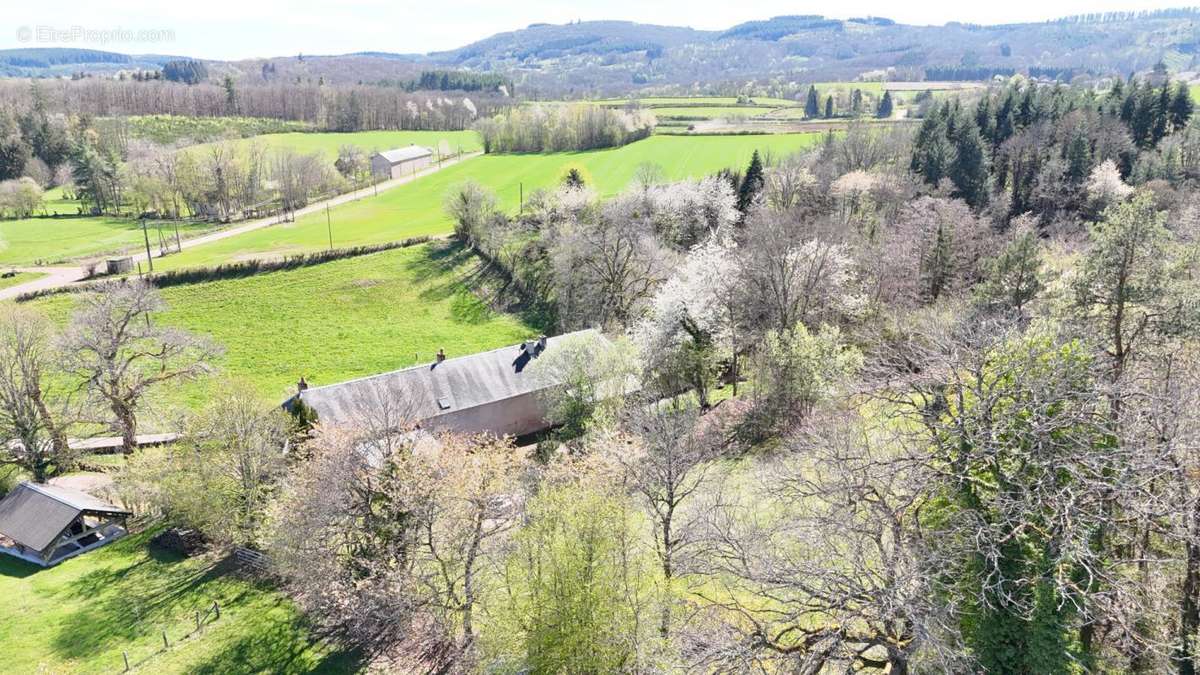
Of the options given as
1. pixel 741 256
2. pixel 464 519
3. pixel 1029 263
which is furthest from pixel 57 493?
pixel 1029 263

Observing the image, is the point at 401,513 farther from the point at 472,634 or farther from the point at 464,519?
the point at 472,634

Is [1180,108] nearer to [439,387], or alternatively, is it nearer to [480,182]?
[439,387]

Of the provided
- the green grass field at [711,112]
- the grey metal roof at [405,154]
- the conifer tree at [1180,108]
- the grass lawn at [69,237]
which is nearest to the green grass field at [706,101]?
the green grass field at [711,112]

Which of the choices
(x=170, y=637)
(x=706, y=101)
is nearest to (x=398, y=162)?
(x=706, y=101)

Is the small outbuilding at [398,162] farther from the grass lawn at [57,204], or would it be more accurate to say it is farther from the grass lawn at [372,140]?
the grass lawn at [57,204]

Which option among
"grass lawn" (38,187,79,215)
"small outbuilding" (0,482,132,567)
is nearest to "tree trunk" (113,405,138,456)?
"small outbuilding" (0,482,132,567)
